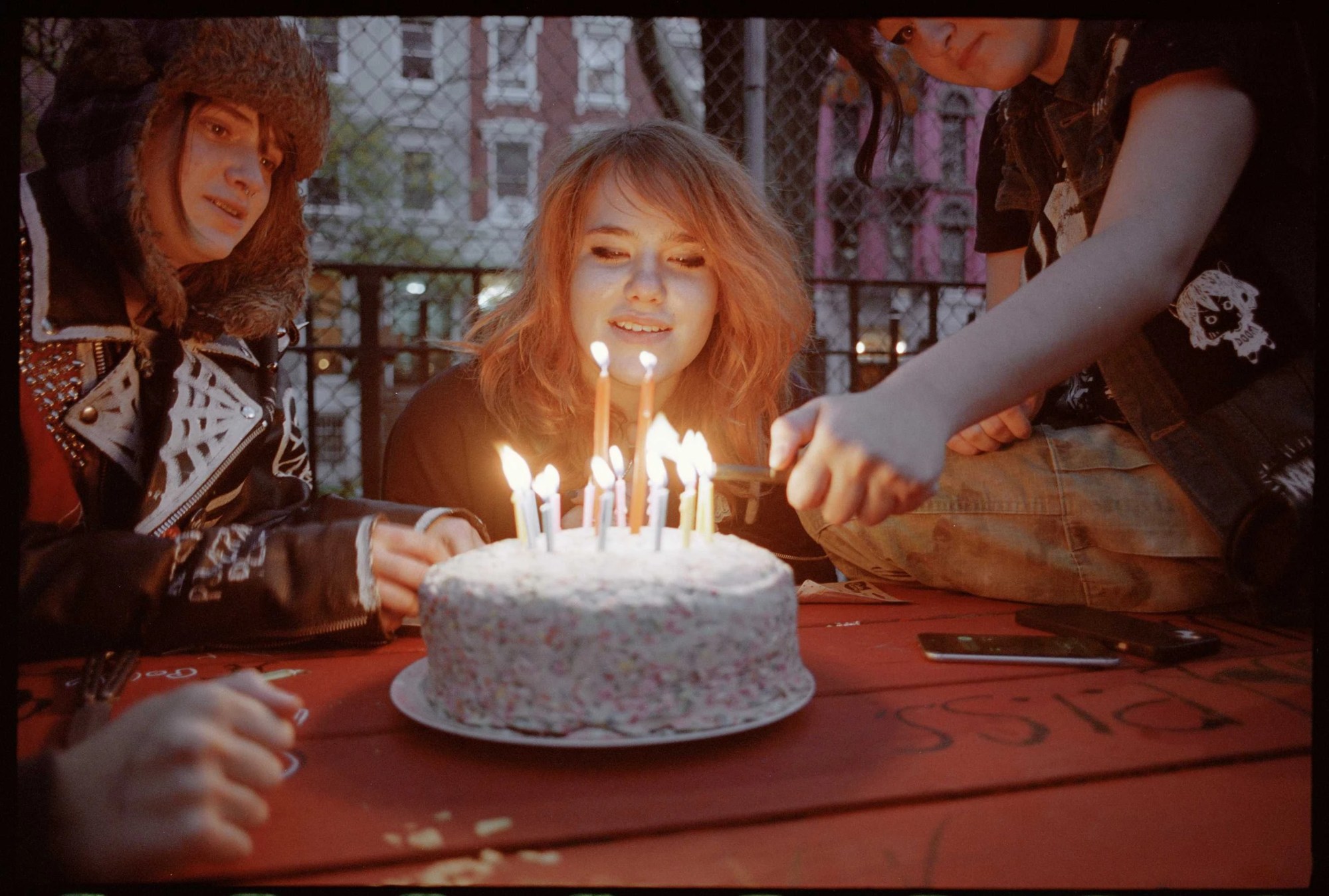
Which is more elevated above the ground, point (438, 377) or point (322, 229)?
point (322, 229)

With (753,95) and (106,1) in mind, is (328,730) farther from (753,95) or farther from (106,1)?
(753,95)

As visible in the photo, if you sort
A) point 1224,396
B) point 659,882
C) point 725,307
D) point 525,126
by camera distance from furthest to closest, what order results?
point 525,126, point 725,307, point 1224,396, point 659,882

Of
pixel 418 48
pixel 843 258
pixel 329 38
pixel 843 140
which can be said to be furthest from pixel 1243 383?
pixel 843 140

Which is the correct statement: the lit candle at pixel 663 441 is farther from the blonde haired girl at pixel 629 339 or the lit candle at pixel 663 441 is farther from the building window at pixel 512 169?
the building window at pixel 512 169

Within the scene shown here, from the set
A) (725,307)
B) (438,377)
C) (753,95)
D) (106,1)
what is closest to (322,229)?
(753,95)

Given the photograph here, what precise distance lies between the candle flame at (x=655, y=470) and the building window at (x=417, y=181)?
22.2 ft

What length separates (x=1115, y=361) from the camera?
69.9 inches

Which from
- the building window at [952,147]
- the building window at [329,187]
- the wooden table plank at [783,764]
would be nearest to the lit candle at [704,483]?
the wooden table plank at [783,764]

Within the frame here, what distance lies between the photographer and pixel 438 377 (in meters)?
2.80

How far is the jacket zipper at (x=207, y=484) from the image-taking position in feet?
5.71

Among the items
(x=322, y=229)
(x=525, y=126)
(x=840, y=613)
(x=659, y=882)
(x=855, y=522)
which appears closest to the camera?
(x=659, y=882)

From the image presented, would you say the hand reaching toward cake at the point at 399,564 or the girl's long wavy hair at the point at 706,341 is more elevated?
the girl's long wavy hair at the point at 706,341

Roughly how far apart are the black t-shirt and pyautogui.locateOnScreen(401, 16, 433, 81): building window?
16.8 feet

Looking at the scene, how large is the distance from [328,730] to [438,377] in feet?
5.91
